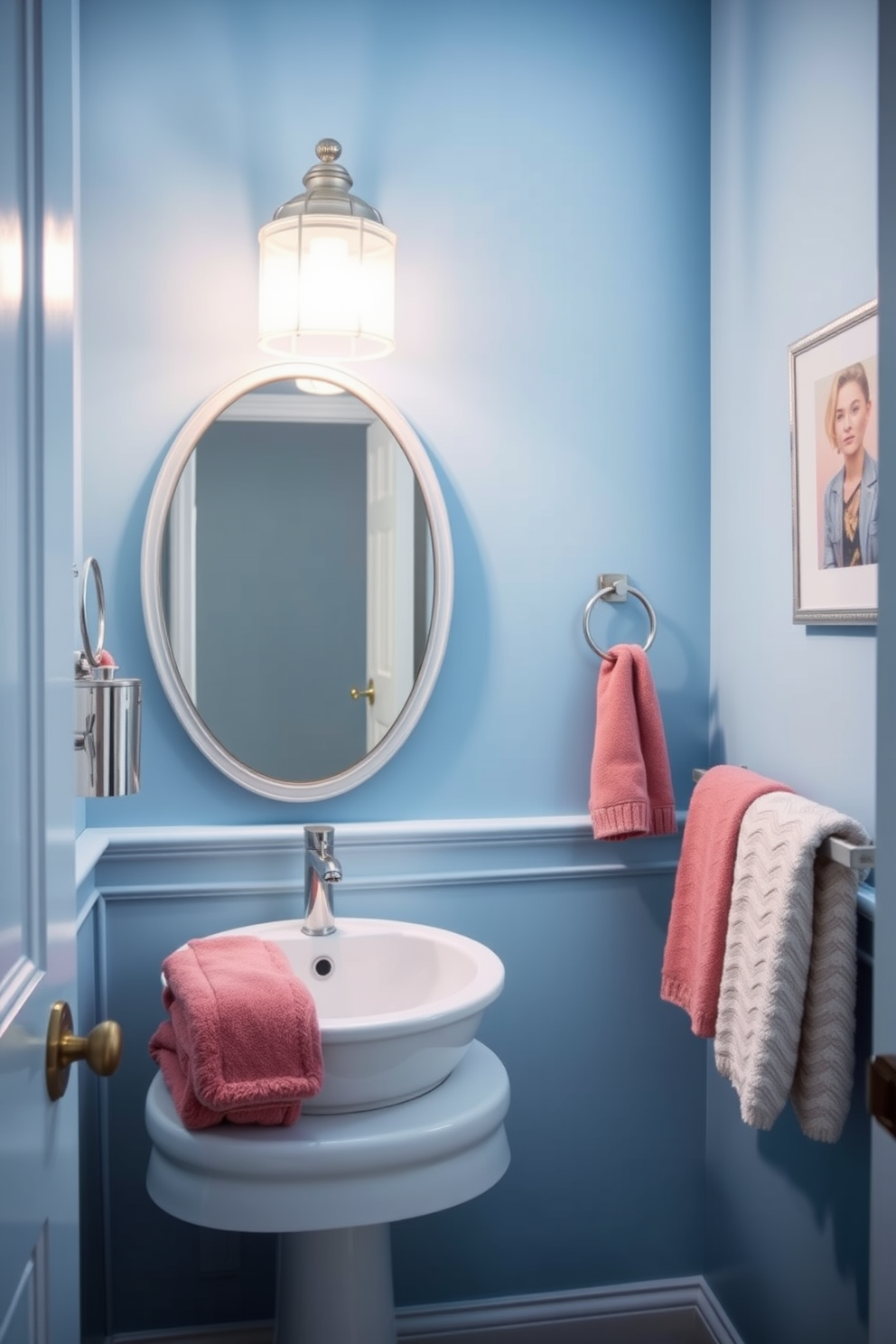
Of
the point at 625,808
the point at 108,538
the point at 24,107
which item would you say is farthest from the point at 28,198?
the point at 625,808

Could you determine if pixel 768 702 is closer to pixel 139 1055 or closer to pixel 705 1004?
pixel 705 1004

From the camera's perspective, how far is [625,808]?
5.84ft

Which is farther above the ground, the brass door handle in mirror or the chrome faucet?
the brass door handle in mirror

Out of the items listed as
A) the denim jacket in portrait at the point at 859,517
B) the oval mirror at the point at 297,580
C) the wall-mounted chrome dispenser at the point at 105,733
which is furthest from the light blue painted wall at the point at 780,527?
the wall-mounted chrome dispenser at the point at 105,733

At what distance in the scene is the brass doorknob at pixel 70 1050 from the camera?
863 mm

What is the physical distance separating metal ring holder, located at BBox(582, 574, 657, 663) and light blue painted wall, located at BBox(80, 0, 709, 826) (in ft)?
0.08

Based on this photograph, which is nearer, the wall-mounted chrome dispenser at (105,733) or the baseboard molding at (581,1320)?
the wall-mounted chrome dispenser at (105,733)

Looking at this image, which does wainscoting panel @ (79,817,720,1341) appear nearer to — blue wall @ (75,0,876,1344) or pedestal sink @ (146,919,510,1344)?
blue wall @ (75,0,876,1344)

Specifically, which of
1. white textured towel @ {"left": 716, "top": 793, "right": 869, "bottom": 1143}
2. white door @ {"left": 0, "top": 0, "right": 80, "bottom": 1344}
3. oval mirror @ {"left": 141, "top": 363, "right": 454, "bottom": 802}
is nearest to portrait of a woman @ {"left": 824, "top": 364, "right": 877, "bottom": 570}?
white textured towel @ {"left": 716, "top": 793, "right": 869, "bottom": 1143}

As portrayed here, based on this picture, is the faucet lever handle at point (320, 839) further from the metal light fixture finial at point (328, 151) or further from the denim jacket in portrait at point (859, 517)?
the metal light fixture finial at point (328, 151)

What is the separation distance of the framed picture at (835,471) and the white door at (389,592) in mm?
595

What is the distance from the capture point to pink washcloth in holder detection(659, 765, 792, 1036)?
1.56m

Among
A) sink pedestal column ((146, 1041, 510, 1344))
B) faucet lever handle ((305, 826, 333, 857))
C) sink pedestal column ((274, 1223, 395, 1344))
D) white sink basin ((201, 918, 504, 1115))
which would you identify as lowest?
sink pedestal column ((274, 1223, 395, 1344))

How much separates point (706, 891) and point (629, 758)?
0.88 feet
